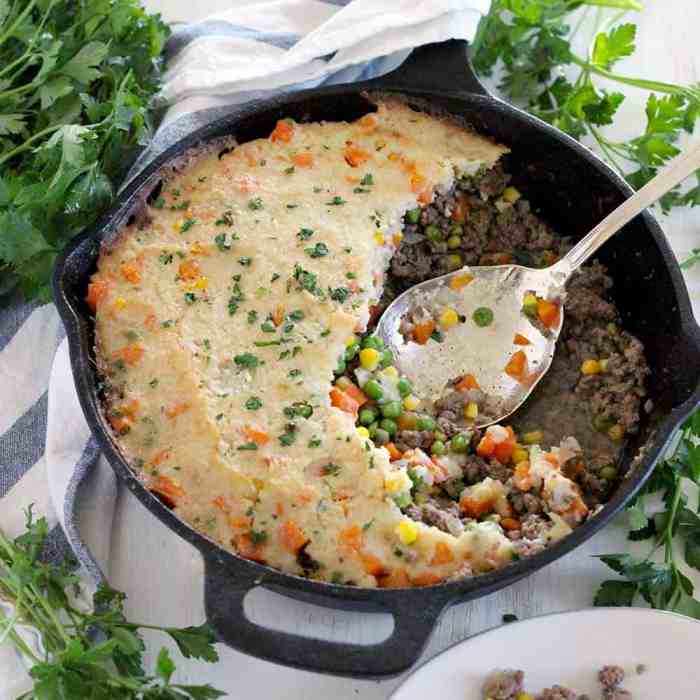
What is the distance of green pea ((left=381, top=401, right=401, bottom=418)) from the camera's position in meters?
3.90

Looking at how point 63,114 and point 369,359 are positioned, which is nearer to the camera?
point 369,359

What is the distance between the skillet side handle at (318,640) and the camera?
326 cm

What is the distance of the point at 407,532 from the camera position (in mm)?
3463

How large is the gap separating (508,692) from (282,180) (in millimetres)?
1998

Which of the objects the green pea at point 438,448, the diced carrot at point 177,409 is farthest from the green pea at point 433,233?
the diced carrot at point 177,409

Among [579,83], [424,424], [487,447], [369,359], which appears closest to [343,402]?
[369,359]

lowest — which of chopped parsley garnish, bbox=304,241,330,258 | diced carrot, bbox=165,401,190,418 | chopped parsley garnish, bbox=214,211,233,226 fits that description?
diced carrot, bbox=165,401,190,418

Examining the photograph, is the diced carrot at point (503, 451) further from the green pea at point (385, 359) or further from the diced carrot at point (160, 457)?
the diced carrot at point (160, 457)

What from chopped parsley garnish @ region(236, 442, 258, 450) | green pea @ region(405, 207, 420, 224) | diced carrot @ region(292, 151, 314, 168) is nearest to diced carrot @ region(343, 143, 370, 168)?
diced carrot @ region(292, 151, 314, 168)

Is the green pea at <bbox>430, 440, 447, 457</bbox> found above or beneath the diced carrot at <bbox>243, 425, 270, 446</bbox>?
beneath

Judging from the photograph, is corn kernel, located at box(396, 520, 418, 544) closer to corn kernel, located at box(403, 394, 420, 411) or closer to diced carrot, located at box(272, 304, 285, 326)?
Result: corn kernel, located at box(403, 394, 420, 411)

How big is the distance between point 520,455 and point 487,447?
0.12m

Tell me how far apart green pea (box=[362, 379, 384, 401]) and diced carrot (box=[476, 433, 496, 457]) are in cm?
39

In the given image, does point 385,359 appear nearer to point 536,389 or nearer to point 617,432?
point 536,389
